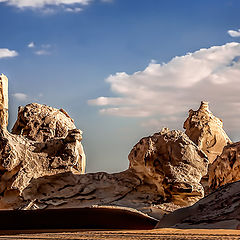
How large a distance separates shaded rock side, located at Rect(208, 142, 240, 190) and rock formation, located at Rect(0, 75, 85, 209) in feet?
18.9

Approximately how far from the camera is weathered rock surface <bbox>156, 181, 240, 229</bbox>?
6052 millimetres

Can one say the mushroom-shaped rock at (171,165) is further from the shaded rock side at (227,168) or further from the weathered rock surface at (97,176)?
the shaded rock side at (227,168)

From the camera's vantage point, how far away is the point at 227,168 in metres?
14.6

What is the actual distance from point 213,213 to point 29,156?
492 centimetres

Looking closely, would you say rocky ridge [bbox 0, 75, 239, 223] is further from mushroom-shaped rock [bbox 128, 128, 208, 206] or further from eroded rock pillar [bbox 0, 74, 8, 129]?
eroded rock pillar [bbox 0, 74, 8, 129]

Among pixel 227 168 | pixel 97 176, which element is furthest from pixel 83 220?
pixel 227 168

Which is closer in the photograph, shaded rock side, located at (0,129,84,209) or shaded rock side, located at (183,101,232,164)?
shaded rock side, located at (0,129,84,209)

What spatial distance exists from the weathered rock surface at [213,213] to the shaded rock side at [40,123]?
517 centimetres

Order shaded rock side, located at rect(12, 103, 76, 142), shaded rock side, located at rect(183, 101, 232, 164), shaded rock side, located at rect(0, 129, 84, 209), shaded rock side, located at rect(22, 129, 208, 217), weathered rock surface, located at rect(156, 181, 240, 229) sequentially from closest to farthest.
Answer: weathered rock surface, located at rect(156, 181, 240, 229) < shaded rock side, located at rect(22, 129, 208, 217) < shaded rock side, located at rect(0, 129, 84, 209) < shaded rock side, located at rect(12, 103, 76, 142) < shaded rock side, located at rect(183, 101, 232, 164)

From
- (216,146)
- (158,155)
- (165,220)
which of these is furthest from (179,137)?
(216,146)

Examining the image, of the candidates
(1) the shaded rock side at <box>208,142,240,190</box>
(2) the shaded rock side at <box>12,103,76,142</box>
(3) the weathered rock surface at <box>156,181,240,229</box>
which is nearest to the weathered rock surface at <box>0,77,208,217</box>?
(2) the shaded rock side at <box>12,103,76,142</box>

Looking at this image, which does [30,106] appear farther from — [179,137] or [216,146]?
[216,146]

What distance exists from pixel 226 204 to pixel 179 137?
11.8 ft

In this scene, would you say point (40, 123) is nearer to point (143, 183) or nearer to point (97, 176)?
point (97, 176)
